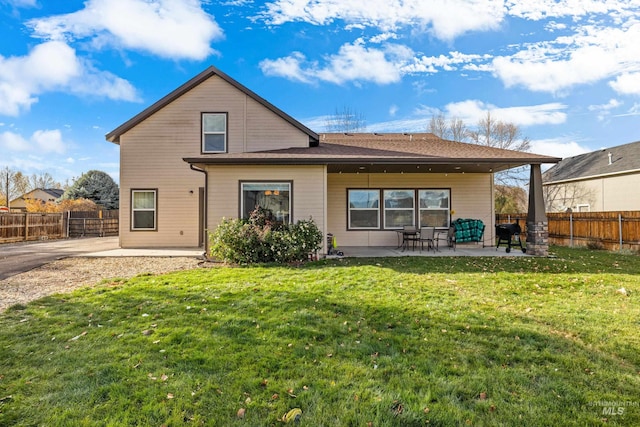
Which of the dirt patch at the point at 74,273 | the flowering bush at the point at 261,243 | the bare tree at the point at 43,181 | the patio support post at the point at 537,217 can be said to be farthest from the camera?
the bare tree at the point at 43,181

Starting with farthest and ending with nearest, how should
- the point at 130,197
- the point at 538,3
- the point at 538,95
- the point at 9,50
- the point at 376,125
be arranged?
1. the point at 376,125
2. the point at 538,95
3. the point at 9,50
4. the point at 130,197
5. the point at 538,3

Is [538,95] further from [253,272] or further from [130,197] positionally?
Answer: [130,197]

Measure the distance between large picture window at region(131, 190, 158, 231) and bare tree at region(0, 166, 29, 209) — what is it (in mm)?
40093

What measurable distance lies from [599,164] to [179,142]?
2314cm

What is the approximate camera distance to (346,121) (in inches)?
1057

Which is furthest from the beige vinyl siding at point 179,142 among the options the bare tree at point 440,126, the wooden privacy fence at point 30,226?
the bare tree at point 440,126

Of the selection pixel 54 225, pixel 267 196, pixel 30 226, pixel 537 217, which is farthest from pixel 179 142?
pixel 537 217

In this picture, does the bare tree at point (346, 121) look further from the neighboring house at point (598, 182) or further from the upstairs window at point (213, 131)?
the upstairs window at point (213, 131)

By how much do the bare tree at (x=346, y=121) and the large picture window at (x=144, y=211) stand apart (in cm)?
1726

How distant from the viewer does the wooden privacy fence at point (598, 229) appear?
36.0ft

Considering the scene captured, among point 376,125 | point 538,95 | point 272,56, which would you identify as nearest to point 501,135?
point 538,95

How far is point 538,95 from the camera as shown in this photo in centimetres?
2112

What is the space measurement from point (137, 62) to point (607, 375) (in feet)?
63.7

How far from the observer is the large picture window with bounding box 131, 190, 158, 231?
12.6 m
